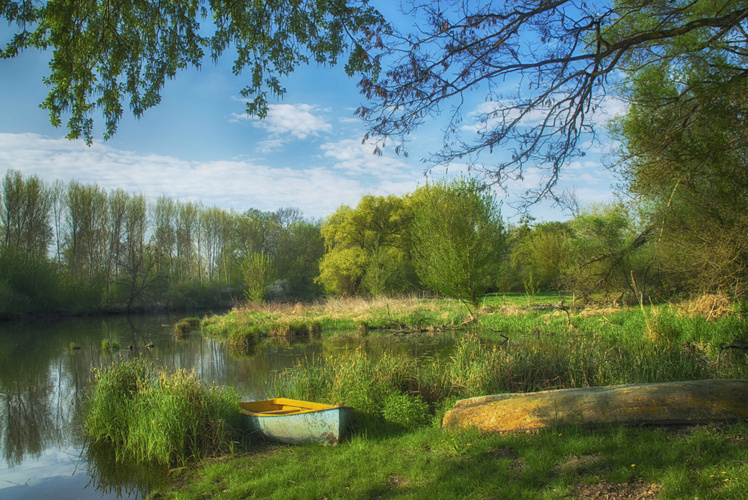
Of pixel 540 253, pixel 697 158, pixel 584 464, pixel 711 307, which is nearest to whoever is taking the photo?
pixel 584 464

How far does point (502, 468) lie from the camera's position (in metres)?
4.41

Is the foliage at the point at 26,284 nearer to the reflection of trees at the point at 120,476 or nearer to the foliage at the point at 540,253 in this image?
the reflection of trees at the point at 120,476

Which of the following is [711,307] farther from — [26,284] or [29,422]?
[26,284]

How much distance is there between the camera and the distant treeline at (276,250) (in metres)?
20.6

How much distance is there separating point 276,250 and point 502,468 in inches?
1947

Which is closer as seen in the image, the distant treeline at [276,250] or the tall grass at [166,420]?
the tall grass at [166,420]

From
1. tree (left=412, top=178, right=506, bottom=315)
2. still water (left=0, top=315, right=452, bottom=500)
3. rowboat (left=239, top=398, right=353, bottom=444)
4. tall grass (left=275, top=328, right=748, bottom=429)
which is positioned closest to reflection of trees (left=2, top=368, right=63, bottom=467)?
still water (left=0, top=315, right=452, bottom=500)

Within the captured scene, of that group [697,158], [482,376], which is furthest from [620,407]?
[697,158]

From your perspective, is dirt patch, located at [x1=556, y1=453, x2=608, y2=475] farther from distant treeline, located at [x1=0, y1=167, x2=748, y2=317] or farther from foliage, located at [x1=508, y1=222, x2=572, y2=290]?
foliage, located at [x1=508, y1=222, x2=572, y2=290]

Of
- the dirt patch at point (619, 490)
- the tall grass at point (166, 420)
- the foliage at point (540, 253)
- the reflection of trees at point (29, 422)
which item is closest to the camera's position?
the dirt patch at point (619, 490)

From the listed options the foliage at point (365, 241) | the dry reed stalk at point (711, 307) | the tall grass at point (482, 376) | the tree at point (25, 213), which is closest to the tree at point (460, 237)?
the dry reed stalk at point (711, 307)

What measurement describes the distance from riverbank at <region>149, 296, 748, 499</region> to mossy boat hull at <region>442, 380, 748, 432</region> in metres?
0.15

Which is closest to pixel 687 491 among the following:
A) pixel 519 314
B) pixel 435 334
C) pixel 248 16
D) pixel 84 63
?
pixel 248 16

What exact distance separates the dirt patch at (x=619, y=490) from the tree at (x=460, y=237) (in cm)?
1629
